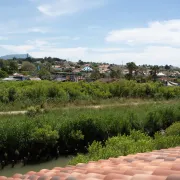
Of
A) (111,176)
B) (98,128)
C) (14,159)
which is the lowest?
(14,159)

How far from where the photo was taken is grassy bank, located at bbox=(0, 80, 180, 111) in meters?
32.3

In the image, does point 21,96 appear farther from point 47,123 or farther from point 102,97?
point 47,123

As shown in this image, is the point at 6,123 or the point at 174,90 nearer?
the point at 6,123

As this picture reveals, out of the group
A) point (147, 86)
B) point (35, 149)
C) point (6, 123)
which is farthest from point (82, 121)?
point (147, 86)

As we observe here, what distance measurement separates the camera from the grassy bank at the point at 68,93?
1271 inches

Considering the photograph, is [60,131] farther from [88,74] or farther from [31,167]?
[88,74]

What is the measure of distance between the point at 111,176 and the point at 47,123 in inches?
596

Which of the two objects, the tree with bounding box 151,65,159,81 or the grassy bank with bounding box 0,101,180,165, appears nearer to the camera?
the grassy bank with bounding box 0,101,180,165

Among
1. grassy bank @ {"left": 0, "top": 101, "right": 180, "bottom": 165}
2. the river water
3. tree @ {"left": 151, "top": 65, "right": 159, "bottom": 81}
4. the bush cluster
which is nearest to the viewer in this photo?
the river water

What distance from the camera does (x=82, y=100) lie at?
3422cm

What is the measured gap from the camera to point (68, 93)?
37.5 meters

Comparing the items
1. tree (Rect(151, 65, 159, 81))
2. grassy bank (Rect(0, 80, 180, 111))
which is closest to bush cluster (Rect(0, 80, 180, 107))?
grassy bank (Rect(0, 80, 180, 111))

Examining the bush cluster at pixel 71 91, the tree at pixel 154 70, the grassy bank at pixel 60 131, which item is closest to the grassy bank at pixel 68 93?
the bush cluster at pixel 71 91

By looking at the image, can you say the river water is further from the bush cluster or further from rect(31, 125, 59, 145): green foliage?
the bush cluster
